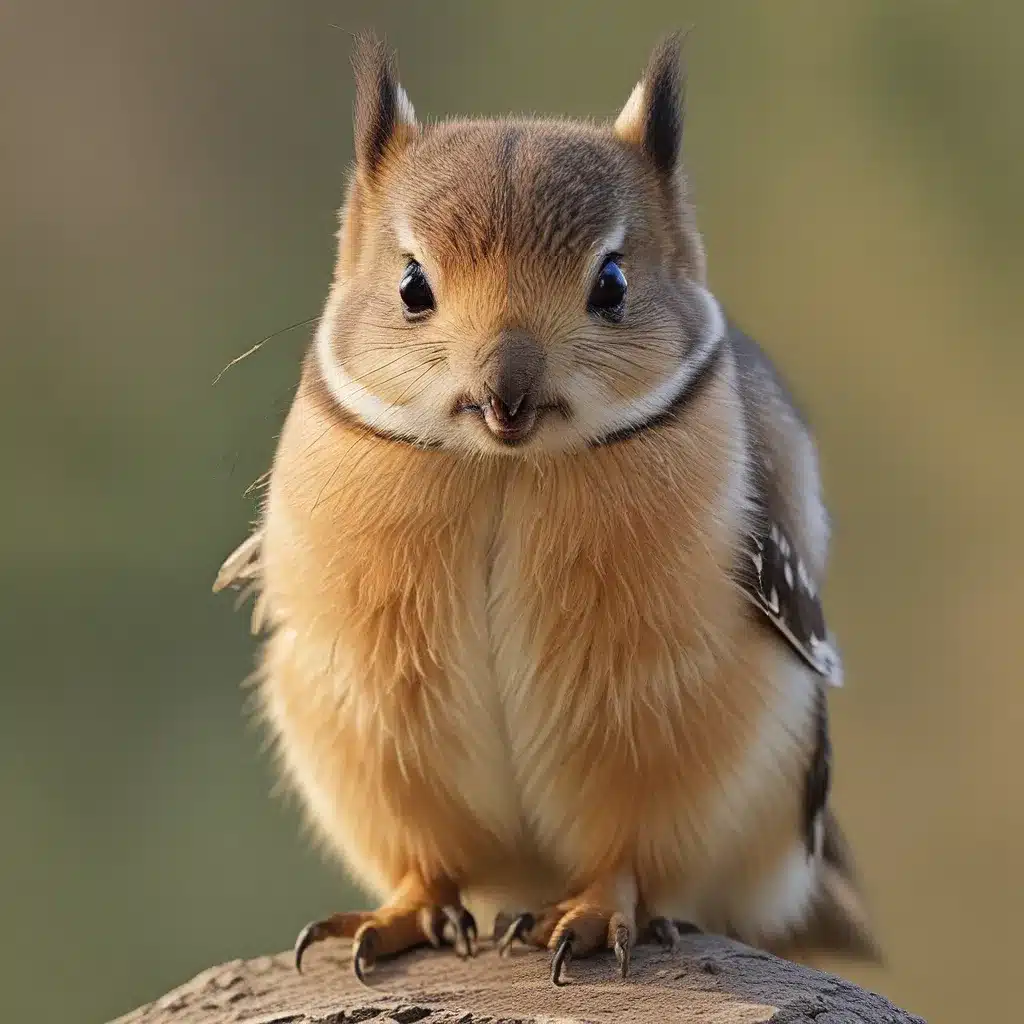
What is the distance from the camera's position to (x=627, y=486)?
9.51 feet

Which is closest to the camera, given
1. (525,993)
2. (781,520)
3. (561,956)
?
(525,993)

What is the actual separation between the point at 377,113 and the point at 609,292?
624 mm

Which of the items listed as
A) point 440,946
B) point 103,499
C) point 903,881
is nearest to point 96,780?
point 103,499

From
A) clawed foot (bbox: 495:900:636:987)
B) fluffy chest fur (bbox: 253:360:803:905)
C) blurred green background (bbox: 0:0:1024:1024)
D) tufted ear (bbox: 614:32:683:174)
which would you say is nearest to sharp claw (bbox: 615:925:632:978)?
clawed foot (bbox: 495:900:636:987)

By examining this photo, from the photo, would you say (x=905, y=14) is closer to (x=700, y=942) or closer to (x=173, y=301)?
(x=173, y=301)

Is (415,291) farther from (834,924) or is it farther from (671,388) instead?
(834,924)

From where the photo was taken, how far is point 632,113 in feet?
10.3

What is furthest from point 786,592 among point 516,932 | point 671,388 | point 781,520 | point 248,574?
point 248,574

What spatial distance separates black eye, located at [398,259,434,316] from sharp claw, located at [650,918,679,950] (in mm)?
1145

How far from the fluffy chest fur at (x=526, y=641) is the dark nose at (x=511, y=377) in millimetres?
297

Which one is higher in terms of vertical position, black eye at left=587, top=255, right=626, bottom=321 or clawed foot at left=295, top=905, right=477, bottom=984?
black eye at left=587, top=255, right=626, bottom=321

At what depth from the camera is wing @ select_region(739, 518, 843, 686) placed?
10.2 feet

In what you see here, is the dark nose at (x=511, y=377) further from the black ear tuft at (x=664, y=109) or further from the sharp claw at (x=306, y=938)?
the sharp claw at (x=306, y=938)

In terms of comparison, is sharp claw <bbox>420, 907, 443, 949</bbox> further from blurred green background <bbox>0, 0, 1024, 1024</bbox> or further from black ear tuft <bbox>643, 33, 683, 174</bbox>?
blurred green background <bbox>0, 0, 1024, 1024</bbox>
